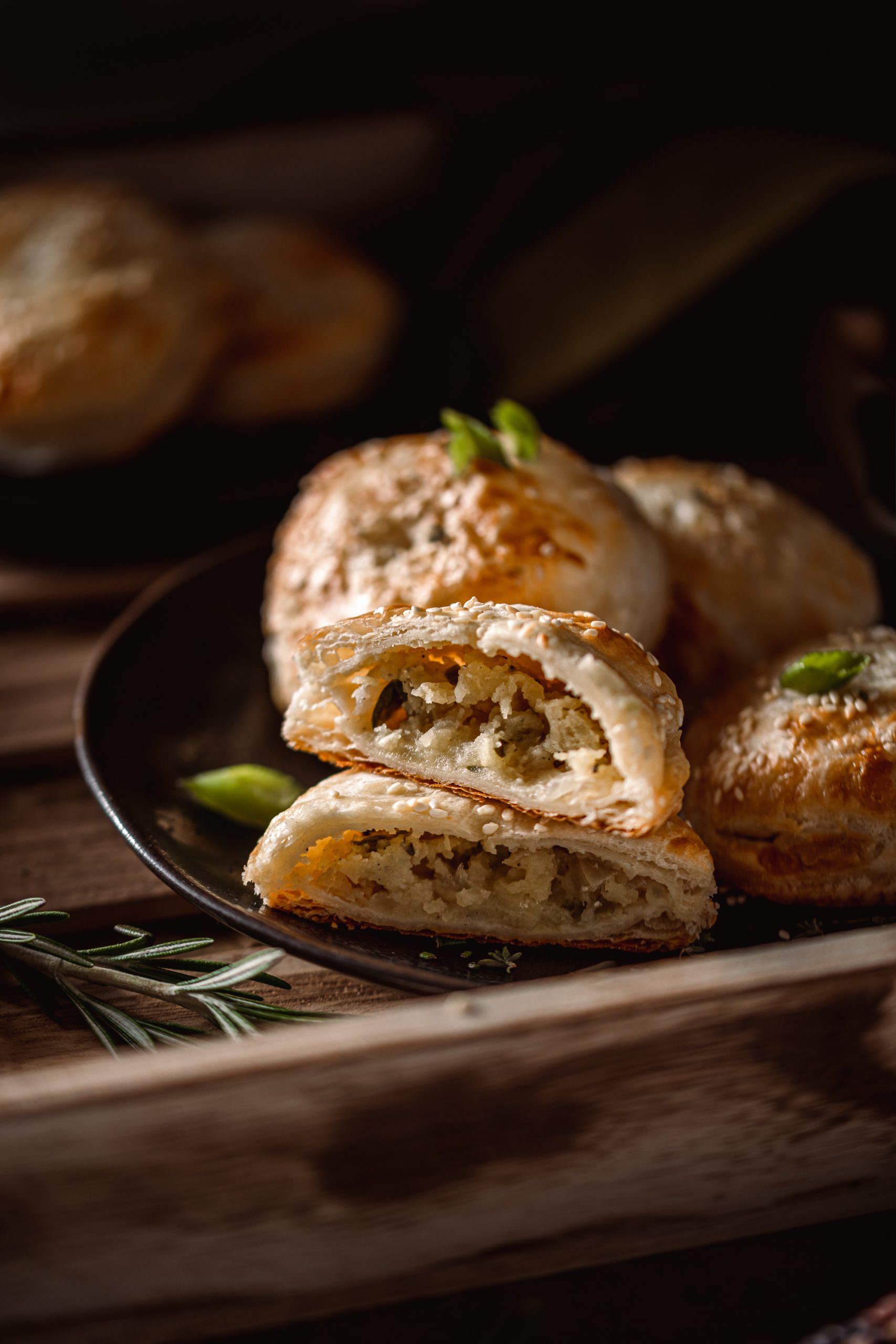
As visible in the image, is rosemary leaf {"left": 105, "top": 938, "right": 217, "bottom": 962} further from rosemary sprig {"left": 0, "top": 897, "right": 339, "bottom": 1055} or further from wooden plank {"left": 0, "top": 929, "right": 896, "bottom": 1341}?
wooden plank {"left": 0, "top": 929, "right": 896, "bottom": 1341}

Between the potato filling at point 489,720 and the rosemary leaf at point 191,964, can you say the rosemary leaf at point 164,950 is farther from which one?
the potato filling at point 489,720

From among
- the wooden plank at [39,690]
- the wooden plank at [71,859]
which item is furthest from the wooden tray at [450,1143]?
the wooden plank at [39,690]

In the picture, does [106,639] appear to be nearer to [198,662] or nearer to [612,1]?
[198,662]

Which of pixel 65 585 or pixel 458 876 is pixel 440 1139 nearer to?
pixel 458 876

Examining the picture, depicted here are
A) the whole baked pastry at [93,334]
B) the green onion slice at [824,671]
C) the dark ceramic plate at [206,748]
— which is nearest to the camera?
the dark ceramic plate at [206,748]

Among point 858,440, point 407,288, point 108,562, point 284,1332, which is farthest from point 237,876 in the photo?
point 407,288

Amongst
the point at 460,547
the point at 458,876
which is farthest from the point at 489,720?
the point at 460,547
